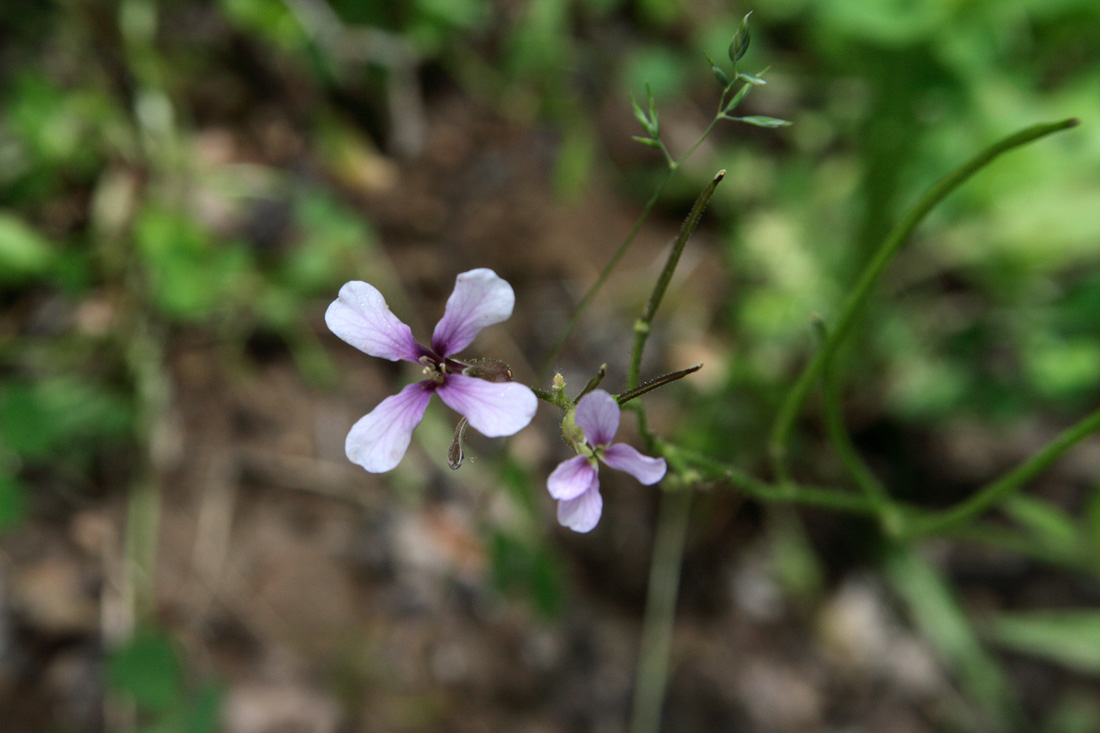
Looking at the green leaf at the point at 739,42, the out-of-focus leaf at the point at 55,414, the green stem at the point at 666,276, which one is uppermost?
the out-of-focus leaf at the point at 55,414

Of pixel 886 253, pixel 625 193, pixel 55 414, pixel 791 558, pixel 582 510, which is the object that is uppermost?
pixel 625 193

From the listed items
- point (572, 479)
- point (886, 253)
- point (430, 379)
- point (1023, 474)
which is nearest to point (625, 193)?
point (886, 253)

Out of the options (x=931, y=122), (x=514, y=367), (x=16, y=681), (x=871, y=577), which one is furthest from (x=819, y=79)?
(x=16, y=681)

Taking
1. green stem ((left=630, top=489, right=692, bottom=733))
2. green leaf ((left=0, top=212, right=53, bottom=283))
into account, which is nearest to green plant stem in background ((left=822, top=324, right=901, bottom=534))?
green stem ((left=630, top=489, right=692, bottom=733))

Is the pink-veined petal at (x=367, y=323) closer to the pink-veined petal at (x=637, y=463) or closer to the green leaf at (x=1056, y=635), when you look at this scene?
the pink-veined petal at (x=637, y=463)

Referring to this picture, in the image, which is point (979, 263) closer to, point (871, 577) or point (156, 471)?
point (871, 577)

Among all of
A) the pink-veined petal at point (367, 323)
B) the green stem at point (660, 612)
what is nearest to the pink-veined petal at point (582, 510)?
the pink-veined petal at point (367, 323)

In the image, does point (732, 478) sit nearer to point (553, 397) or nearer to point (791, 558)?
point (553, 397)
